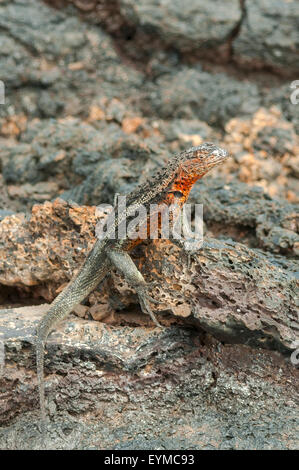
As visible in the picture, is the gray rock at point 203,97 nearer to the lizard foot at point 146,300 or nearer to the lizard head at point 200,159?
the lizard head at point 200,159

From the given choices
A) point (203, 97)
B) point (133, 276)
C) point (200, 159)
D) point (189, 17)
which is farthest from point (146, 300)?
point (189, 17)

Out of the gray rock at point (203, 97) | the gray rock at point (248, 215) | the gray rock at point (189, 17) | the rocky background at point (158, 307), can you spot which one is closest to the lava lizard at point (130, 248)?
the rocky background at point (158, 307)

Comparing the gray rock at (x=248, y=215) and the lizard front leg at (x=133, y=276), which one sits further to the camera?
the gray rock at (x=248, y=215)

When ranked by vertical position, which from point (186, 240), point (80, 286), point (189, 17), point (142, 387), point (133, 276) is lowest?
point (142, 387)

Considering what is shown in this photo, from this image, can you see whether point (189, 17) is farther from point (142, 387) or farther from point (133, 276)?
point (142, 387)

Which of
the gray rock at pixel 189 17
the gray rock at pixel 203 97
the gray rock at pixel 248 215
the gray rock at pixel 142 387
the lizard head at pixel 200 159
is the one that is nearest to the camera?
the gray rock at pixel 142 387

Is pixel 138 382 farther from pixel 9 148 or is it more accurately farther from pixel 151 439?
pixel 9 148

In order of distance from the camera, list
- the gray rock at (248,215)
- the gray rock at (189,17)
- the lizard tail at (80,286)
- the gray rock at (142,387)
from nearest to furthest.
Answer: the gray rock at (142,387) < the lizard tail at (80,286) < the gray rock at (248,215) < the gray rock at (189,17)

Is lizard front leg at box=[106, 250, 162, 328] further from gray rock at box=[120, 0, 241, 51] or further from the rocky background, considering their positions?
gray rock at box=[120, 0, 241, 51]

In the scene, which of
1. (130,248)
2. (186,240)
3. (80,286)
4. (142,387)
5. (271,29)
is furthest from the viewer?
(271,29)
